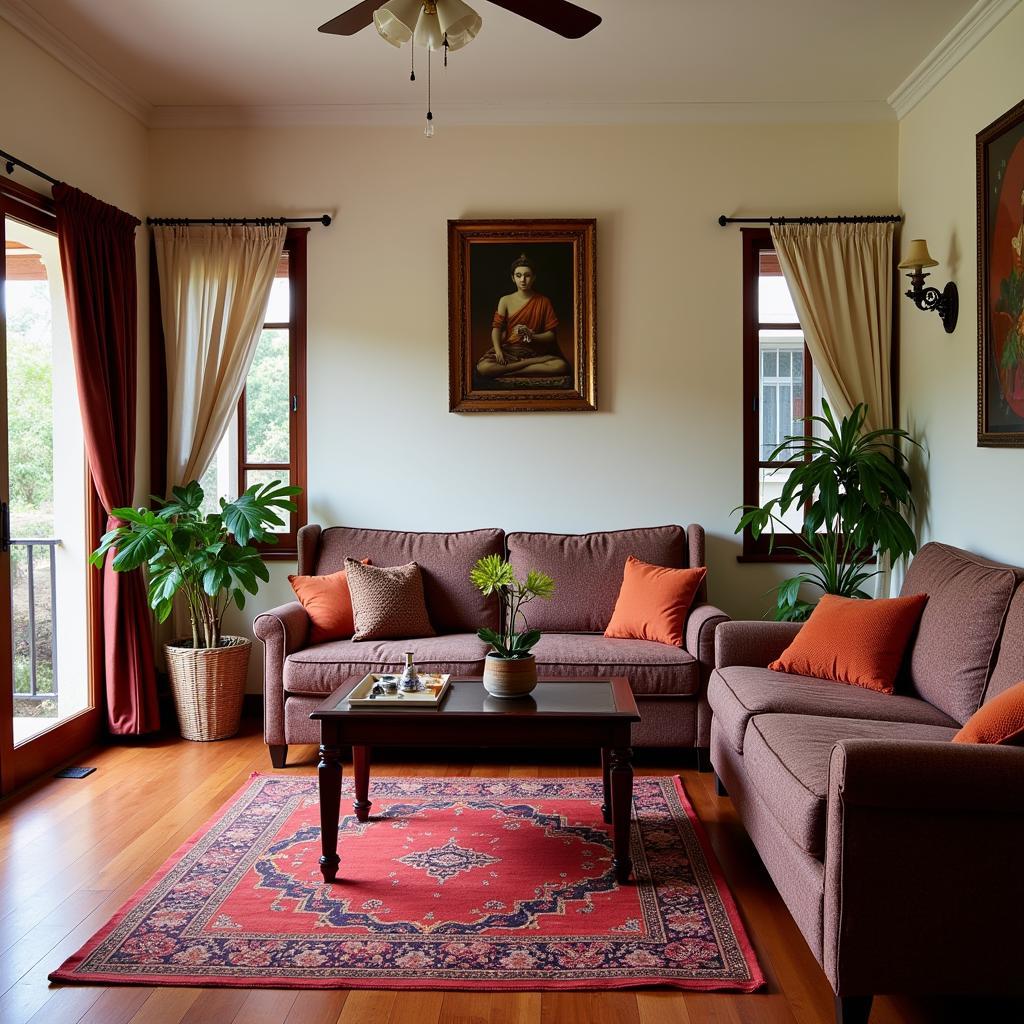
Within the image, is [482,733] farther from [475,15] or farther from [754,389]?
[754,389]

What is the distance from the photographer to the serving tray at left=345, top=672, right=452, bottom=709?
3.07m

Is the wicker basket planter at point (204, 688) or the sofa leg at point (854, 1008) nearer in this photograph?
the sofa leg at point (854, 1008)

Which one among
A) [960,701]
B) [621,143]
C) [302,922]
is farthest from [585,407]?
[302,922]

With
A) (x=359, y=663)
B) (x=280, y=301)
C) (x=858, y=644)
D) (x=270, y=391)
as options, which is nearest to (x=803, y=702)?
(x=858, y=644)

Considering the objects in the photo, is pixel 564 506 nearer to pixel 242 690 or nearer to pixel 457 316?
pixel 457 316

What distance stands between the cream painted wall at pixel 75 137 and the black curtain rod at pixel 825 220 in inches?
116

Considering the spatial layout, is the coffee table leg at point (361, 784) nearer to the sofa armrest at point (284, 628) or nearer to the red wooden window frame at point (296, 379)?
the sofa armrest at point (284, 628)

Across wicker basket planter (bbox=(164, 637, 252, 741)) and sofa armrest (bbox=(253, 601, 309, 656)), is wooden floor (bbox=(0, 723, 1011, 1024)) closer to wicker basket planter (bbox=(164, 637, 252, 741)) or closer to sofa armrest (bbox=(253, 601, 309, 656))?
wicker basket planter (bbox=(164, 637, 252, 741))

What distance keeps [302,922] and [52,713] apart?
2803mm

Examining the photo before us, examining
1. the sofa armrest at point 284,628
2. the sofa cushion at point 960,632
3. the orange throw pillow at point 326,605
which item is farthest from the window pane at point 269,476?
the sofa cushion at point 960,632

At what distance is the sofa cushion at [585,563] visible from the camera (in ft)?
15.2

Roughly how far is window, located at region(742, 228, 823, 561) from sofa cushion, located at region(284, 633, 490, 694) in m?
1.71

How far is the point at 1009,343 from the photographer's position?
3.61 m

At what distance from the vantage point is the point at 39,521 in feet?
16.2
